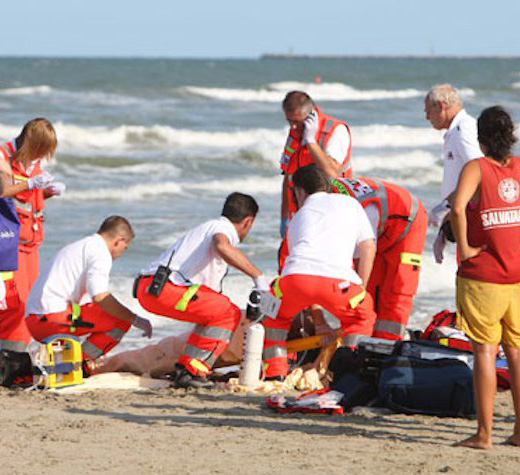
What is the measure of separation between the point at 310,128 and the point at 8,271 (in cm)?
226

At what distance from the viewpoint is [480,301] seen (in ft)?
17.7

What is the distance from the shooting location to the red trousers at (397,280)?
7.70m

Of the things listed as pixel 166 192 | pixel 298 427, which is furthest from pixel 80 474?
pixel 166 192

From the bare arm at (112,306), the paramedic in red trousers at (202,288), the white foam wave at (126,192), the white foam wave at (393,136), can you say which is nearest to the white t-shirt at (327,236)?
the paramedic in red trousers at (202,288)

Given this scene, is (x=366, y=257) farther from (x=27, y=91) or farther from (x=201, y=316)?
(x=27, y=91)

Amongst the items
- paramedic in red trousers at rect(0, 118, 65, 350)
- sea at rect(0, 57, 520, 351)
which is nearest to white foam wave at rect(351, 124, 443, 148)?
sea at rect(0, 57, 520, 351)

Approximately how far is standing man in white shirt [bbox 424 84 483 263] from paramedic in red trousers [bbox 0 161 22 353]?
2517 millimetres

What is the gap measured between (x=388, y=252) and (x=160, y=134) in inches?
928

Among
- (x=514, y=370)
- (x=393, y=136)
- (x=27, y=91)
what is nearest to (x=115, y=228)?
(x=514, y=370)

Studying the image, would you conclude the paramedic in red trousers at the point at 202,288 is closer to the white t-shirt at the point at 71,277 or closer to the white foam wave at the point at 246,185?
the white t-shirt at the point at 71,277

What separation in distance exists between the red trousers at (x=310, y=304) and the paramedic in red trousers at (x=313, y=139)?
129 cm

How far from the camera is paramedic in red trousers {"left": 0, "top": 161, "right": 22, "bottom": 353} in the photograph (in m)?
7.29

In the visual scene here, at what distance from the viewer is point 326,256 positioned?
6934 millimetres

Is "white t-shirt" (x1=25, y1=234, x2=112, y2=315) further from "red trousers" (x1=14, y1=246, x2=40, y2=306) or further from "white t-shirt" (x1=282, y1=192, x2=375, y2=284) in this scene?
"white t-shirt" (x1=282, y1=192, x2=375, y2=284)
